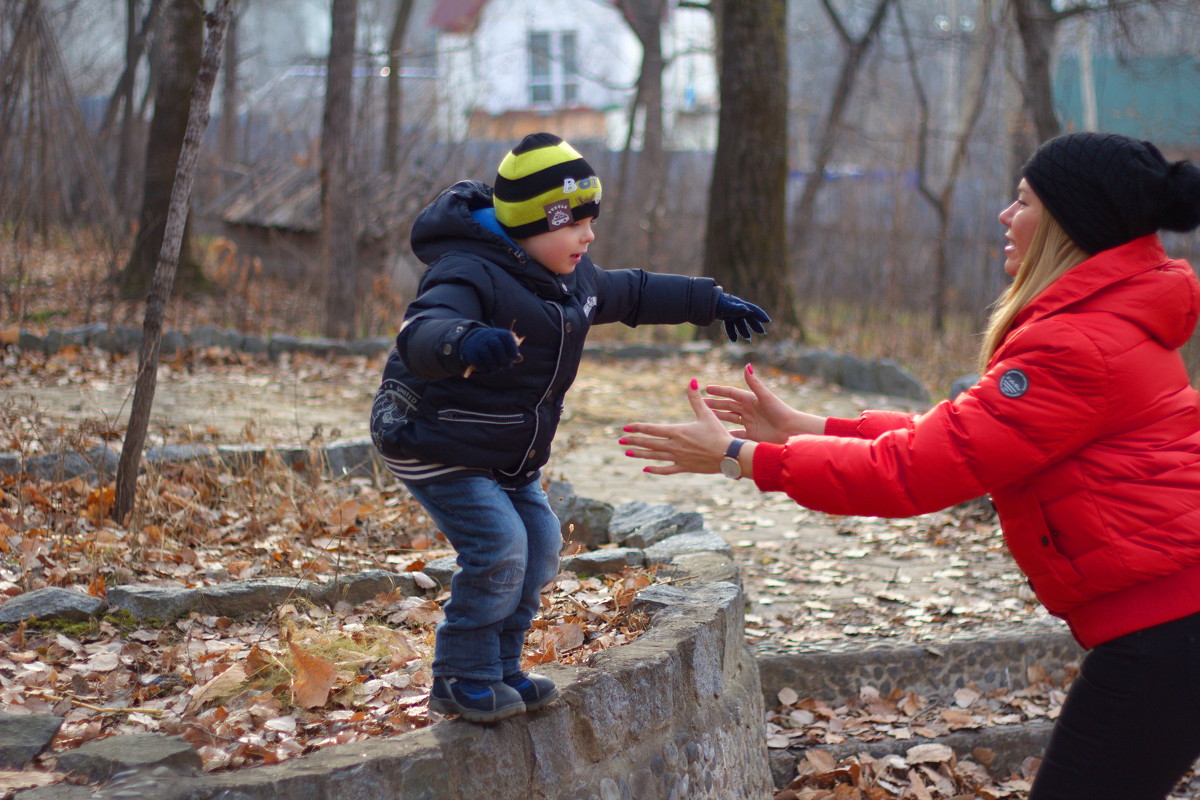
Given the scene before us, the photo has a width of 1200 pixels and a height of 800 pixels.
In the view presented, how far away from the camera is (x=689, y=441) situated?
8.24 feet

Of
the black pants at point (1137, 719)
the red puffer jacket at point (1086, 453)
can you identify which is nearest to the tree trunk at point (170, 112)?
the red puffer jacket at point (1086, 453)

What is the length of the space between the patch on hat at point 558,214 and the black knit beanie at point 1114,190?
1102 millimetres

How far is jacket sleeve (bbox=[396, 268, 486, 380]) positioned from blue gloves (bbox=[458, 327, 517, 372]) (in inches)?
1.5

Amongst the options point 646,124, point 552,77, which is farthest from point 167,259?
point 552,77

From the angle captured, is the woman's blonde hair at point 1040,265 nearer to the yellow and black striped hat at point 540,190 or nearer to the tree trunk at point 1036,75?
the yellow and black striped hat at point 540,190

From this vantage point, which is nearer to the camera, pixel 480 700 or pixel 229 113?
pixel 480 700

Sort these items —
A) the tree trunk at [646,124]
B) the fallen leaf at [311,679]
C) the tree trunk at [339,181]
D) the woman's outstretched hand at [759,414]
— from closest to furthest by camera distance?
the woman's outstretched hand at [759,414]
the fallen leaf at [311,679]
the tree trunk at [339,181]
the tree trunk at [646,124]

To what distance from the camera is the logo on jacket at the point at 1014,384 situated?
2227 millimetres

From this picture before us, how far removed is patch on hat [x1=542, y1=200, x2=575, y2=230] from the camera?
106 inches

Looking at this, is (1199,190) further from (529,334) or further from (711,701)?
(711,701)

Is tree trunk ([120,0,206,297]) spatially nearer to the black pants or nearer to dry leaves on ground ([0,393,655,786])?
dry leaves on ground ([0,393,655,786])

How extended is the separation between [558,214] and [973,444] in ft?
3.69

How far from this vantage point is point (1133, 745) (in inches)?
88.1

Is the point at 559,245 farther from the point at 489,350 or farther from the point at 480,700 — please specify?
the point at 480,700
